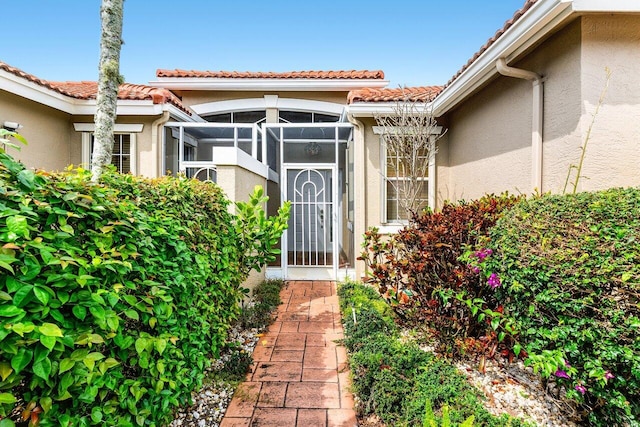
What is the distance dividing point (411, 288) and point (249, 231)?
2.94 m

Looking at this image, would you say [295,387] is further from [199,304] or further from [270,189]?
[270,189]

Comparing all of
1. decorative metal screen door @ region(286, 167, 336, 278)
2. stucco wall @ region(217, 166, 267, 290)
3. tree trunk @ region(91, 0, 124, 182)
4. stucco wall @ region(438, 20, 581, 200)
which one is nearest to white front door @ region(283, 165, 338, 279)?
decorative metal screen door @ region(286, 167, 336, 278)

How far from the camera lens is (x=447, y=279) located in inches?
209

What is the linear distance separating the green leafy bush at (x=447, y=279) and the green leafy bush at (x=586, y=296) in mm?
932

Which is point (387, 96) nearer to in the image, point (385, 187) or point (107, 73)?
point (385, 187)

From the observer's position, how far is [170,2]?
512 inches

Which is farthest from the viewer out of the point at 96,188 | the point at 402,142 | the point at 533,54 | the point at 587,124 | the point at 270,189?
the point at 270,189

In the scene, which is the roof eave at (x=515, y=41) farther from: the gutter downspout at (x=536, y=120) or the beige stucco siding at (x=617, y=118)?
the beige stucco siding at (x=617, y=118)

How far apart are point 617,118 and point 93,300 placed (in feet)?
21.5

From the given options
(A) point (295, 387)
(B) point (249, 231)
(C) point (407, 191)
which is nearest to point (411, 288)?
(A) point (295, 387)

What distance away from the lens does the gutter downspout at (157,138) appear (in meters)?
10.0

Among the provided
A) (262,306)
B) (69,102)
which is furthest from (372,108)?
(69,102)

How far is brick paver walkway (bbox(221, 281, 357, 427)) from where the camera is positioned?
13.0 ft

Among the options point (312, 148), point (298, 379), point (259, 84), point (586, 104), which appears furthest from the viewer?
point (259, 84)
